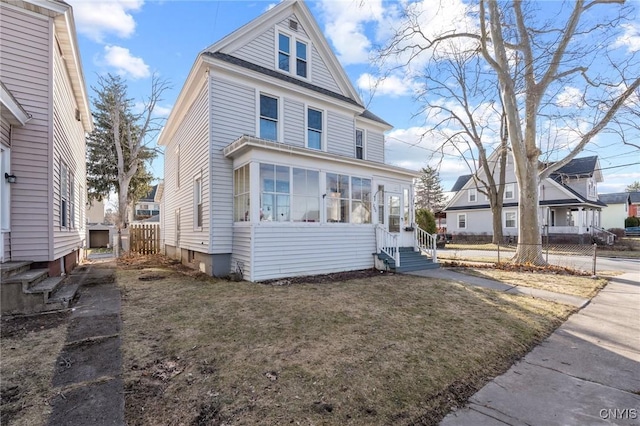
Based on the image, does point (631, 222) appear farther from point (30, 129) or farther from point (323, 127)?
point (30, 129)

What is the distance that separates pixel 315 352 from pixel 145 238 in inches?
614

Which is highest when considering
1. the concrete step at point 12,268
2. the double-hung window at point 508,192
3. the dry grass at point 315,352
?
the double-hung window at point 508,192

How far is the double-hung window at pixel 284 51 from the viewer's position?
35.6 ft

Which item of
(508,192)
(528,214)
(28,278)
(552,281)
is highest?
(508,192)

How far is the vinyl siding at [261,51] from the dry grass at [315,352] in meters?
7.51

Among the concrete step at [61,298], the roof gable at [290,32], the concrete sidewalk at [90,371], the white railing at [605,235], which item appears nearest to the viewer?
the concrete sidewalk at [90,371]

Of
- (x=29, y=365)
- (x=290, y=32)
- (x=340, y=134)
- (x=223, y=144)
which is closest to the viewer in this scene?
(x=29, y=365)

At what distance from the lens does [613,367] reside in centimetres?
360

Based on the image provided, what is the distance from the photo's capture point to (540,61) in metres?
10.7

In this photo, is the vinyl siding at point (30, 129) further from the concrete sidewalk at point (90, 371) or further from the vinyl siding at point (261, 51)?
the vinyl siding at point (261, 51)

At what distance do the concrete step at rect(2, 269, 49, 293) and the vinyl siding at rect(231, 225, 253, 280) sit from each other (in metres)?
4.07

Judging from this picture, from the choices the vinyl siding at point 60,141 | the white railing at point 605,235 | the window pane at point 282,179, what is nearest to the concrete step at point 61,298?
the vinyl siding at point 60,141

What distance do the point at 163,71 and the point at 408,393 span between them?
21946 mm

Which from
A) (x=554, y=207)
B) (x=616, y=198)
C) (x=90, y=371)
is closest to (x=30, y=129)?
(x=90, y=371)
